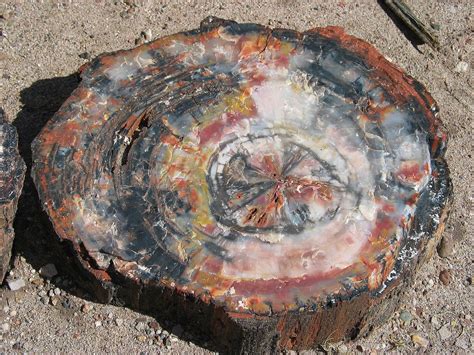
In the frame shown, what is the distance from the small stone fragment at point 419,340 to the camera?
15.1 feet

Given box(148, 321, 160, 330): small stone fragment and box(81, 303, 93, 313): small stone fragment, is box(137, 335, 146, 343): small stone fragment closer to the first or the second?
box(148, 321, 160, 330): small stone fragment

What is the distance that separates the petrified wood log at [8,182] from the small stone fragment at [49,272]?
0.28 m

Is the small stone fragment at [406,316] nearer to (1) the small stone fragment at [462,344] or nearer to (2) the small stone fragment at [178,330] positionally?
(1) the small stone fragment at [462,344]

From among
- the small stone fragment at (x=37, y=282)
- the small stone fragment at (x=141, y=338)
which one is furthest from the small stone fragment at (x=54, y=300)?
the small stone fragment at (x=141, y=338)

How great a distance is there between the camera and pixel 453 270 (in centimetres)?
490

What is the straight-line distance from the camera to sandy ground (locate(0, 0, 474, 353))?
4520 mm

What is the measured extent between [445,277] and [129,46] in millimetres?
2383

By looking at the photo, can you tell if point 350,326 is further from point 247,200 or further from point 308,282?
point 247,200

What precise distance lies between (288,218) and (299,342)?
591 millimetres

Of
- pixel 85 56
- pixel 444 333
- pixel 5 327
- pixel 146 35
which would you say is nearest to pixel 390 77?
pixel 444 333

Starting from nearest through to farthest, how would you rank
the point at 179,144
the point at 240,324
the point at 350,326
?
the point at 240,324
the point at 350,326
the point at 179,144

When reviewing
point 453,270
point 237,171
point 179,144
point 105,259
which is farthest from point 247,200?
point 453,270

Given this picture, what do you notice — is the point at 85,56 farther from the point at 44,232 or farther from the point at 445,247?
the point at 445,247

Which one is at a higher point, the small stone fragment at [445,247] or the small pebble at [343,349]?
the small stone fragment at [445,247]
